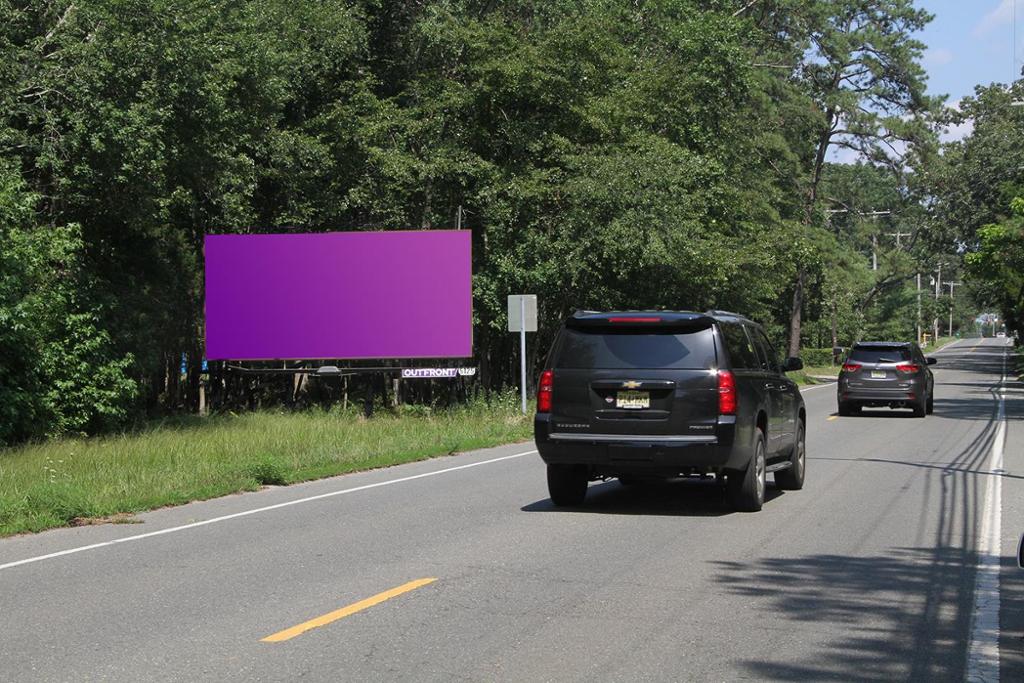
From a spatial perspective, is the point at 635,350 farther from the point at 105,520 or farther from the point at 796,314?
the point at 796,314

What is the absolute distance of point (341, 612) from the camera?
770 cm

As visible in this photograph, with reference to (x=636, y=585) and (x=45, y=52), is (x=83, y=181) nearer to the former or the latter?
(x=45, y=52)

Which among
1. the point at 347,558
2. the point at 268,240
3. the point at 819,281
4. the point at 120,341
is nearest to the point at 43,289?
the point at 120,341

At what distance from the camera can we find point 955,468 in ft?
56.3

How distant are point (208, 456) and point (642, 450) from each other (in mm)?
8405

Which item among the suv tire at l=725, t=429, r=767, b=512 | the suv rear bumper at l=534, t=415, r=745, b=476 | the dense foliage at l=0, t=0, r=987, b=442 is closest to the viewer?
the suv rear bumper at l=534, t=415, r=745, b=476

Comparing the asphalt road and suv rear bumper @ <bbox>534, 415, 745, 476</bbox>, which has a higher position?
suv rear bumper @ <bbox>534, 415, 745, 476</bbox>

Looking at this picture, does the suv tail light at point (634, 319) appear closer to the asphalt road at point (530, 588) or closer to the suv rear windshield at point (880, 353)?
the asphalt road at point (530, 588)

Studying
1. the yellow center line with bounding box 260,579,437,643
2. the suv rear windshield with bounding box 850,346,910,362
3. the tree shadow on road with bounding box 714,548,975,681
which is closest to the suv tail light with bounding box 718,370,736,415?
the tree shadow on road with bounding box 714,548,975,681

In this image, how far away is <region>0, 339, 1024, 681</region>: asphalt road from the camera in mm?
6508

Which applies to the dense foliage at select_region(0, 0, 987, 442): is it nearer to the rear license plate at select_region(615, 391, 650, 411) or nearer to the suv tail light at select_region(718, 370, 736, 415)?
the rear license plate at select_region(615, 391, 650, 411)

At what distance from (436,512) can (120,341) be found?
14000 millimetres

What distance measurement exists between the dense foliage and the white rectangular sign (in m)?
3.83

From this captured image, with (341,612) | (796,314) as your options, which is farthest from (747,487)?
(796,314)
